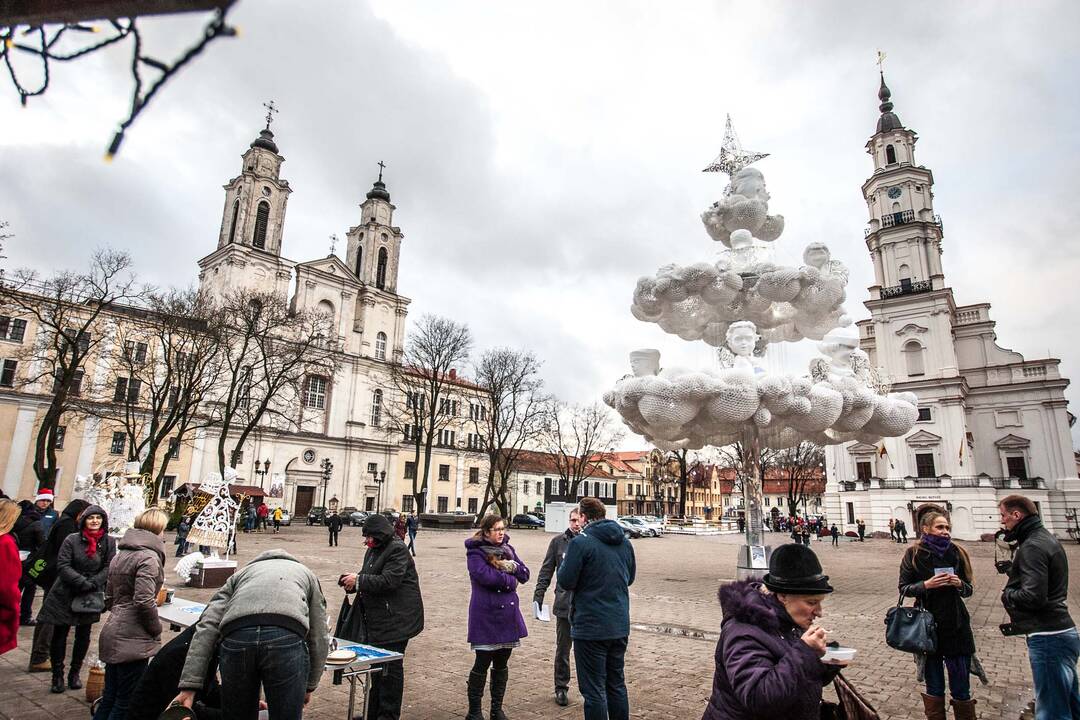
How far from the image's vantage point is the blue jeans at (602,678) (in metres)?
4.47

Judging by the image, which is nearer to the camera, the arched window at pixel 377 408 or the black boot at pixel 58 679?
the black boot at pixel 58 679

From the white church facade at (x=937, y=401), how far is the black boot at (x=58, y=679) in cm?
4488

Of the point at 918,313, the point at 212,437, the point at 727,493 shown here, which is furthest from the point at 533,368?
the point at 727,493

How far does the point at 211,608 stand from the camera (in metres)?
3.33

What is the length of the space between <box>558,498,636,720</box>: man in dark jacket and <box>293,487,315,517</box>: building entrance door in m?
48.7

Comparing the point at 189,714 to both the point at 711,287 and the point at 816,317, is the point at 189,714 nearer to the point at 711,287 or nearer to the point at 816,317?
the point at 711,287

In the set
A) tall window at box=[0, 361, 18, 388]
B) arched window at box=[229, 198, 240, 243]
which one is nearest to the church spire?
arched window at box=[229, 198, 240, 243]

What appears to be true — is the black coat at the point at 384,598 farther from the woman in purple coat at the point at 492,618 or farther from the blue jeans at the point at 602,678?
the blue jeans at the point at 602,678

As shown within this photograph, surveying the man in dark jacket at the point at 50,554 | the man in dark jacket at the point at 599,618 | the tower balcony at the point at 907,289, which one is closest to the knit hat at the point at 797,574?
the man in dark jacket at the point at 599,618

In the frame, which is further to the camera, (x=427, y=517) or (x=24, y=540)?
(x=427, y=517)

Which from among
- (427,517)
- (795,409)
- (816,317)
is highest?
(816,317)

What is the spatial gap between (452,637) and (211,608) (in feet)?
19.7

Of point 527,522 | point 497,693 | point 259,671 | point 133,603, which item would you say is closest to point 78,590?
point 133,603

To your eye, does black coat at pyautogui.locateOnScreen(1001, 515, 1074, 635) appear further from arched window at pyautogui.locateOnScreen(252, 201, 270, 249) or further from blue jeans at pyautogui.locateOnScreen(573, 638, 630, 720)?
arched window at pyautogui.locateOnScreen(252, 201, 270, 249)
